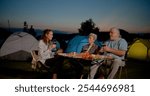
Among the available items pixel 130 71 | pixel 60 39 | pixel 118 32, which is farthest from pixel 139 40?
pixel 60 39

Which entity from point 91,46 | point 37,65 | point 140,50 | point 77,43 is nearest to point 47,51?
point 37,65

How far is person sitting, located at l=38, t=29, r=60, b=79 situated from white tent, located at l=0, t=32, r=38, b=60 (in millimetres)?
565

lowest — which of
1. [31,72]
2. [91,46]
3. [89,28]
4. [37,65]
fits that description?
[31,72]

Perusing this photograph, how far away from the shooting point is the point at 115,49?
16.8 feet

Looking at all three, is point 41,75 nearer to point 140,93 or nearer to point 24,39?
point 24,39

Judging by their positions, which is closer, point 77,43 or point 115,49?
point 115,49

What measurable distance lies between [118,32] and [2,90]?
192cm

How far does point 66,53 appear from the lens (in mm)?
5086

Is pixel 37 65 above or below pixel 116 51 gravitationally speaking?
below

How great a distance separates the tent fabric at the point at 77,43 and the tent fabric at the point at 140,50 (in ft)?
4.07

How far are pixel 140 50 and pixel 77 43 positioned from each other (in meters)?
A: 1.52

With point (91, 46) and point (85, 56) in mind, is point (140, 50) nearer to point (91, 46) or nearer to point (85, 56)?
point (91, 46)

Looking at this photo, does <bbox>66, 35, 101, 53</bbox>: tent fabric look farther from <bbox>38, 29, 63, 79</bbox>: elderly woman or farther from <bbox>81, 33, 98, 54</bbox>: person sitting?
<bbox>38, 29, 63, 79</bbox>: elderly woman

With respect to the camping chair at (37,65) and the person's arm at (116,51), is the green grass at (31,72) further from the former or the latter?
the person's arm at (116,51)
